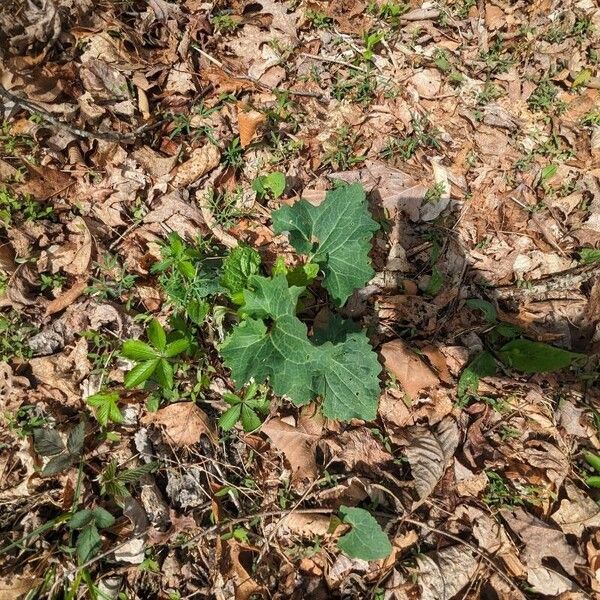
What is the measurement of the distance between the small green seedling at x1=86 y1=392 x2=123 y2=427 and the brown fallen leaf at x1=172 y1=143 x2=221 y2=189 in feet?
4.60

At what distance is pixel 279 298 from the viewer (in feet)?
7.60

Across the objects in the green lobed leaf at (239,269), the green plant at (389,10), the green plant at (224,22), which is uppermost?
the green plant at (389,10)

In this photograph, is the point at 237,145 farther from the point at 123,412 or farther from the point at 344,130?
the point at 123,412

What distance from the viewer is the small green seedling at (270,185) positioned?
318 cm

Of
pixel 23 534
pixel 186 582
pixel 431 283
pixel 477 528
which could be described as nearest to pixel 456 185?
pixel 431 283

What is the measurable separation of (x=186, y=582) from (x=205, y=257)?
5.71ft

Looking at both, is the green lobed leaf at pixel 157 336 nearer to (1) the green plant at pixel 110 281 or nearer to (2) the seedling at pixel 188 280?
(2) the seedling at pixel 188 280

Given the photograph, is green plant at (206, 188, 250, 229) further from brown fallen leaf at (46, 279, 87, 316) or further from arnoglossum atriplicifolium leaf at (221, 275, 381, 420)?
brown fallen leaf at (46, 279, 87, 316)

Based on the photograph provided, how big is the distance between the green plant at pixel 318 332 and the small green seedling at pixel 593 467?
136cm

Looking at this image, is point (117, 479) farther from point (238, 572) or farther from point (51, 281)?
point (51, 281)

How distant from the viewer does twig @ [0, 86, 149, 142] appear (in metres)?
2.76

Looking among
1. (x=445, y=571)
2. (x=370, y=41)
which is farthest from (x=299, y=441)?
(x=370, y=41)

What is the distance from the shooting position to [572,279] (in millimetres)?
3271

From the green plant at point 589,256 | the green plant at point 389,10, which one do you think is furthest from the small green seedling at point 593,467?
the green plant at point 389,10
